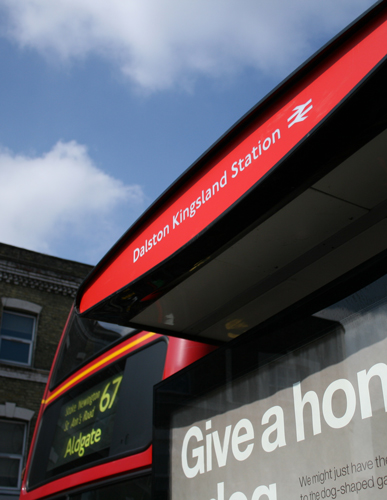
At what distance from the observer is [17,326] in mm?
18766

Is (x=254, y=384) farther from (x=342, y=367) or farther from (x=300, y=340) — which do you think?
(x=342, y=367)

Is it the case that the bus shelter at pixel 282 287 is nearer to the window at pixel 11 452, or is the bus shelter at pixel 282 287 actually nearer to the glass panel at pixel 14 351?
the window at pixel 11 452

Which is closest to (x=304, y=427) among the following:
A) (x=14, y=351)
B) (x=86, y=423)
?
(x=86, y=423)

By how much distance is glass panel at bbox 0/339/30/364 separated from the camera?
18219 mm

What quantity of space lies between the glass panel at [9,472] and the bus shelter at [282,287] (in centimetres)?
1532

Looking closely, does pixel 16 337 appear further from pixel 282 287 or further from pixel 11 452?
pixel 282 287

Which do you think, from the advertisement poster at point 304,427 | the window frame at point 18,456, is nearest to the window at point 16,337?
the window frame at point 18,456

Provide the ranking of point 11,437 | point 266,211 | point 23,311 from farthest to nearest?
1. point 23,311
2. point 11,437
3. point 266,211

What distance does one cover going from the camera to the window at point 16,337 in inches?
719

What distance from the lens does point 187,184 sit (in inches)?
98.5

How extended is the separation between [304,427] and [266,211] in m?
0.81

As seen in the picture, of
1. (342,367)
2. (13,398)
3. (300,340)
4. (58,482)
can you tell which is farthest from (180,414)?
(13,398)

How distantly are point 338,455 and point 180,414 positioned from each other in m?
1.14

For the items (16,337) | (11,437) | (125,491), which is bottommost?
(125,491)
